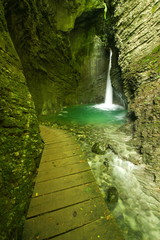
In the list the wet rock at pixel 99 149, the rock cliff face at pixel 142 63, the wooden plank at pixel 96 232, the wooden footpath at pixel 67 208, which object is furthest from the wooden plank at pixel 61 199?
the rock cliff face at pixel 142 63

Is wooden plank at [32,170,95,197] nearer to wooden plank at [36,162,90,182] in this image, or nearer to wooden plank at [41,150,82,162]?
wooden plank at [36,162,90,182]

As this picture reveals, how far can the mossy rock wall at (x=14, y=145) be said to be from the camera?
4.87 ft

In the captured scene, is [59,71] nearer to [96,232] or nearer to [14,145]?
[14,145]

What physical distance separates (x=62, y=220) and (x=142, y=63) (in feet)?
23.6

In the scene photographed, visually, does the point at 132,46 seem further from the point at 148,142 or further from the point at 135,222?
the point at 135,222

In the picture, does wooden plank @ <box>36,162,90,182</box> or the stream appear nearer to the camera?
the stream

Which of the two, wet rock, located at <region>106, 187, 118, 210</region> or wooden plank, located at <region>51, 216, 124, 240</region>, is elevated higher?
wooden plank, located at <region>51, 216, 124, 240</region>

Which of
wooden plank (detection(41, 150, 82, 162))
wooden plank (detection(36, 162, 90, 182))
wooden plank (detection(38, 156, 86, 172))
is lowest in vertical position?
wooden plank (detection(36, 162, 90, 182))

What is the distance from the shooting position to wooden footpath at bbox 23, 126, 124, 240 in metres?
1.58

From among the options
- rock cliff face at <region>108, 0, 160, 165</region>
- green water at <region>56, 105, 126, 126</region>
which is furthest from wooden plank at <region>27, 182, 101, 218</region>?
green water at <region>56, 105, 126, 126</region>

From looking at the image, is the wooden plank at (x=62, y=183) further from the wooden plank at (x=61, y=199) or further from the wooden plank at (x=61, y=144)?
the wooden plank at (x=61, y=144)

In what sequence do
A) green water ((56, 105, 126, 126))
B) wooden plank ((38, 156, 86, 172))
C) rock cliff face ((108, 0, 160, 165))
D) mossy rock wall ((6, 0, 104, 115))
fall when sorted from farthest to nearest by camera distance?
green water ((56, 105, 126, 126)) < mossy rock wall ((6, 0, 104, 115)) < rock cliff face ((108, 0, 160, 165)) < wooden plank ((38, 156, 86, 172))

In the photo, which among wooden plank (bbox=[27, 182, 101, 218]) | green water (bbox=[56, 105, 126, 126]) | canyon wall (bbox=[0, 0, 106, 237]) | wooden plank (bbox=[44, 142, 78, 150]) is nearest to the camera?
canyon wall (bbox=[0, 0, 106, 237])

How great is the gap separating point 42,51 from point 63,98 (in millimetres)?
5257
